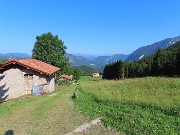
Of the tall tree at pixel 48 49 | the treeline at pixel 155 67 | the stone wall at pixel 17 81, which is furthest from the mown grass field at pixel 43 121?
the tall tree at pixel 48 49

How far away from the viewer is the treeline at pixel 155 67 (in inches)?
2958

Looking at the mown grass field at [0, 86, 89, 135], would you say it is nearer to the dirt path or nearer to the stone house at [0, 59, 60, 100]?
the dirt path

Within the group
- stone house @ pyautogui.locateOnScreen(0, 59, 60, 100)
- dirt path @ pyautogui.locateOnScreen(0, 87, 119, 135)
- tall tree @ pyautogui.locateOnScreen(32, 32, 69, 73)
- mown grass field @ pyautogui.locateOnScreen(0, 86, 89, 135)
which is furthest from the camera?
tall tree @ pyautogui.locateOnScreen(32, 32, 69, 73)

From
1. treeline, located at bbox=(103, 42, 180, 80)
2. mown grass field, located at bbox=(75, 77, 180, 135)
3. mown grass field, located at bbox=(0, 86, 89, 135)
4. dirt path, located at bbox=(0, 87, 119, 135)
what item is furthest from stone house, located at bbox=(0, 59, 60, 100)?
treeline, located at bbox=(103, 42, 180, 80)

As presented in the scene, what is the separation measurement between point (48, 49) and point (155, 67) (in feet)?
136

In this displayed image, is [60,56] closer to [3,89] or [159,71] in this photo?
[3,89]

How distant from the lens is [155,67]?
87250 mm

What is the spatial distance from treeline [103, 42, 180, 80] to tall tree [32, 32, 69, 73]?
1060 inches

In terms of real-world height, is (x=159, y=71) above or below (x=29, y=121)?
above

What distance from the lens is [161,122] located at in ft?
40.1

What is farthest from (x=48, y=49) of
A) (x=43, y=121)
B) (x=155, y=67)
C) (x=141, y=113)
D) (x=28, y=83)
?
(x=141, y=113)

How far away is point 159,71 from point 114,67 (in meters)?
39.3

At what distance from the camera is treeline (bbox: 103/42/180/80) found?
75125mm

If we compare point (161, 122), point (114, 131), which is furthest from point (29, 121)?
point (161, 122)
